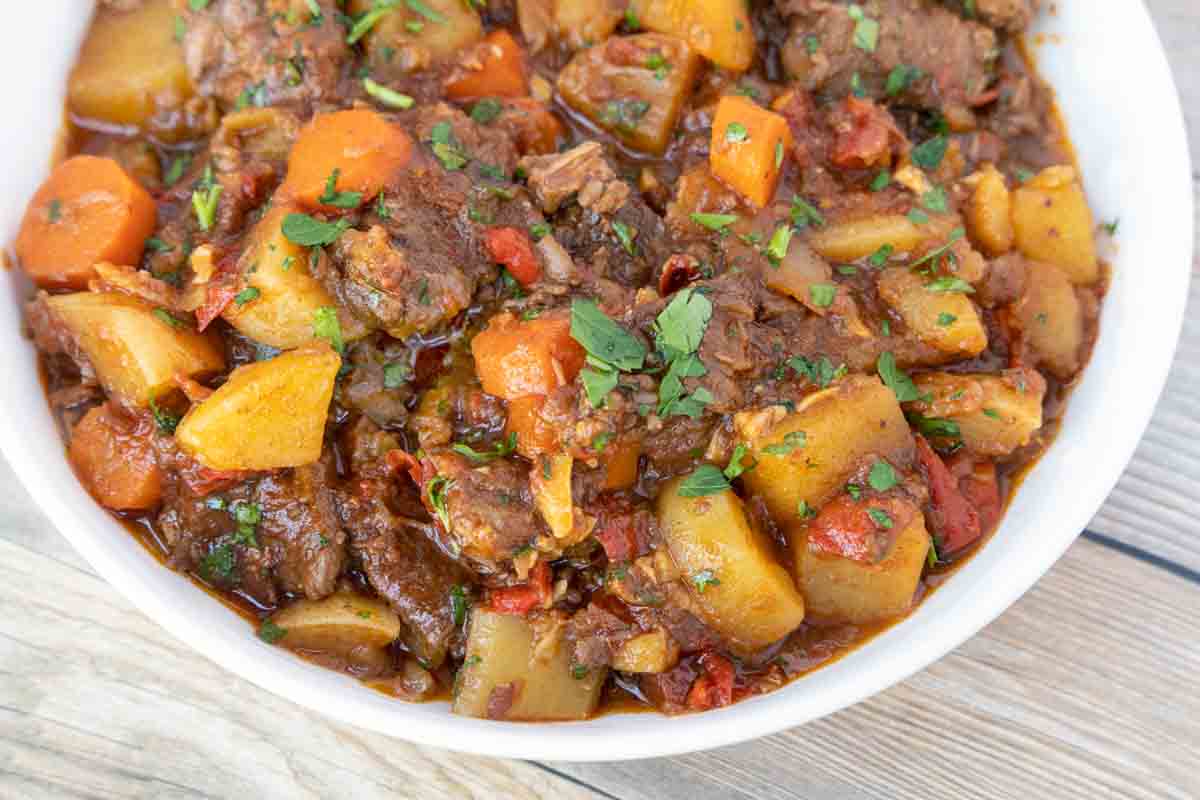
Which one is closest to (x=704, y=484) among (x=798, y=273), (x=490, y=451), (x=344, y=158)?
(x=490, y=451)

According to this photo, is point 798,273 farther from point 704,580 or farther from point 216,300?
point 216,300

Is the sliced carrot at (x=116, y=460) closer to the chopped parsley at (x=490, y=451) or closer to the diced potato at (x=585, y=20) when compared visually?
the chopped parsley at (x=490, y=451)

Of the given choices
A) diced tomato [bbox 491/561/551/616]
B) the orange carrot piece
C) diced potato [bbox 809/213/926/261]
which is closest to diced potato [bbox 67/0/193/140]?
the orange carrot piece

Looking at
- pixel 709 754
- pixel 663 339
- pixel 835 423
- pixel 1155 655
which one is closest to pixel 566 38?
pixel 663 339

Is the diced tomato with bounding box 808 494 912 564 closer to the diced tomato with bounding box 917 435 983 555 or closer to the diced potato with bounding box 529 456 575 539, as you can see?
the diced tomato with bounding box 917 435 983 555

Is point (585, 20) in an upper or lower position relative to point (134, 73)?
upper

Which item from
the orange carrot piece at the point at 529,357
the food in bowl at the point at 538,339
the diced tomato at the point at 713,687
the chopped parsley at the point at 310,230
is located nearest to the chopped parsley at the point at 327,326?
the food in bowl at the point at 538,339

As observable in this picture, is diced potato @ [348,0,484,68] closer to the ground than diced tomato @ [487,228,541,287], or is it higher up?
higher up
